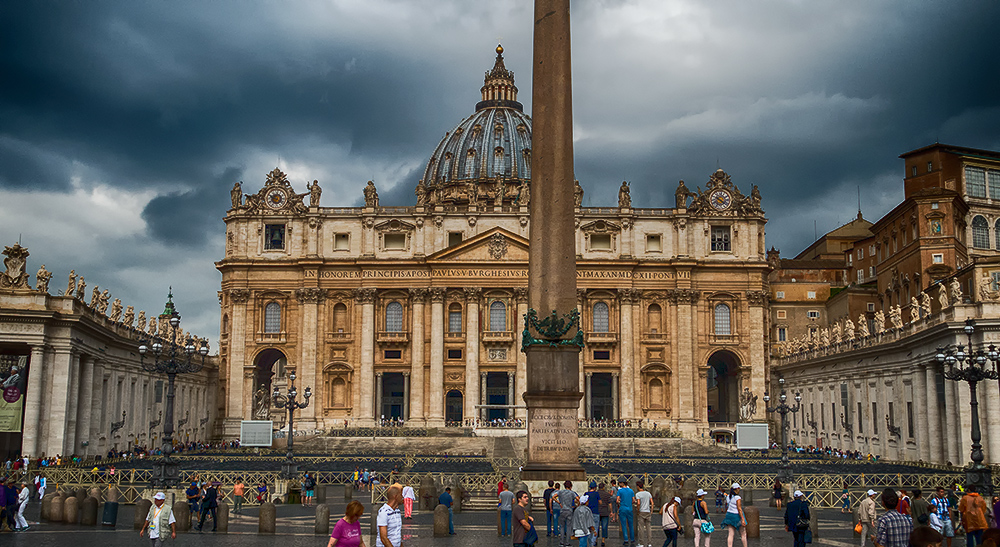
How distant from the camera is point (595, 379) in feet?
260

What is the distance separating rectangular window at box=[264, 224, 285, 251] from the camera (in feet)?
254

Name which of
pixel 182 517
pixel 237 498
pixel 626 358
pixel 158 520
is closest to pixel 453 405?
pixel 626 358

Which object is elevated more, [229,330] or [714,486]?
[229,330]

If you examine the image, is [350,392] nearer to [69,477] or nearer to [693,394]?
[693,394]

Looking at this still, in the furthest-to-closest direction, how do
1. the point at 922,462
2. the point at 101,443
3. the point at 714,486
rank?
the point at 101,443 < the point at 922,462 < the point at 714,486

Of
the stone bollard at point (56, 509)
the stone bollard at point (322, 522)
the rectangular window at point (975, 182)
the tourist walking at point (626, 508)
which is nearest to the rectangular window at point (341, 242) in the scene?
the rectangular window at point (975, 182)

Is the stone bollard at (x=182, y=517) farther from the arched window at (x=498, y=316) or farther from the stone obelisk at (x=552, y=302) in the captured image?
the arched window at (x=498, y=316)

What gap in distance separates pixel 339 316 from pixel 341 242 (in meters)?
5.77

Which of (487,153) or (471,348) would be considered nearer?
(471,348)

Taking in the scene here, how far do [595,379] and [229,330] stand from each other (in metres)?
29.0

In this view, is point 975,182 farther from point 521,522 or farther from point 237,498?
point 521,522

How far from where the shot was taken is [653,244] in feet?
254

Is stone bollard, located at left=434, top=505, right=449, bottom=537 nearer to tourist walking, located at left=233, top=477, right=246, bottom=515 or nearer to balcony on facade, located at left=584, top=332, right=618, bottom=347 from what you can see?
tourist walking, located at left=233, top=477, right=246, bottom=515

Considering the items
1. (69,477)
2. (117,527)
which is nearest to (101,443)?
(69,477)
